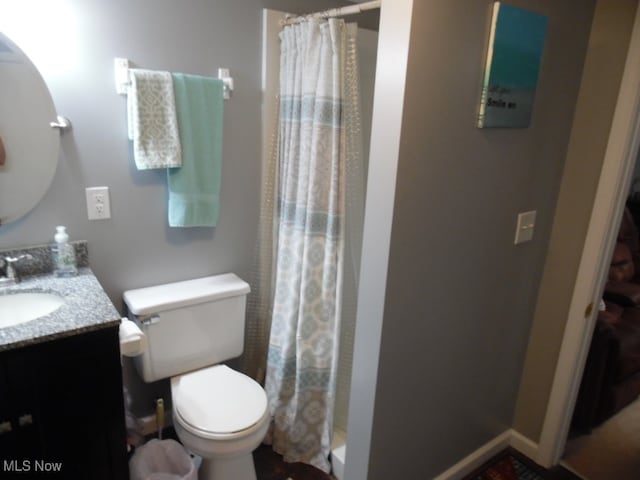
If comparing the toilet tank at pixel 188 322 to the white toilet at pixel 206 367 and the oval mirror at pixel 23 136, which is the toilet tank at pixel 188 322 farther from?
the oval mirror at pixel 23 136

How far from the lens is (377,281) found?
133cm

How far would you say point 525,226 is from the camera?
1.72m

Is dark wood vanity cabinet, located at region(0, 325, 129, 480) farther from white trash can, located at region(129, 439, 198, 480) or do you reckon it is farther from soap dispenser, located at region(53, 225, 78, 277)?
soap dispenser, located at region(53, 225, 78, 277)

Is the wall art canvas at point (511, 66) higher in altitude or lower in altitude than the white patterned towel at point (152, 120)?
higher

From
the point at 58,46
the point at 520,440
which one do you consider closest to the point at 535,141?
the point at 520,440

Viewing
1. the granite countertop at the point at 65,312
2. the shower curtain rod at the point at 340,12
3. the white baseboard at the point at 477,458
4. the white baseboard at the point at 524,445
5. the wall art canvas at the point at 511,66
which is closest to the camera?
the granite countertop at the point at 65,312

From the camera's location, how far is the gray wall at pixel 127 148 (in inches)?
60.9

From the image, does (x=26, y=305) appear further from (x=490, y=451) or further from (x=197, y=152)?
(x=490, y=451)

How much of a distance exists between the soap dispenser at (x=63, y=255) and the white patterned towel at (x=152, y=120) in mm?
371

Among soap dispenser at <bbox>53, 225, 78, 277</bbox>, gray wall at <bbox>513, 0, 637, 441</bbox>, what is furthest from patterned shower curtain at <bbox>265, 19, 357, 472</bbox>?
gray wall at <bbox>513, 0, 637, 441</bbox>

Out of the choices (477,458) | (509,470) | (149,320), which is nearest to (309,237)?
(149,320)

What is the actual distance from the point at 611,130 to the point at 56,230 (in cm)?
214

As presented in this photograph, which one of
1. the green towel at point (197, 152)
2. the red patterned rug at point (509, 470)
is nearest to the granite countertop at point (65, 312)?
the green towel at point (197, 152)

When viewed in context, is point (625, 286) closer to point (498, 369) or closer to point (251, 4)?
point (498, 369)
